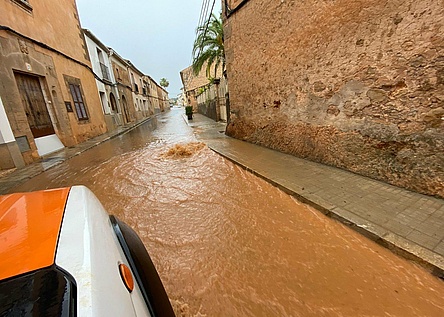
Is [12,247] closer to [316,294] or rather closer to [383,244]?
[316,294]

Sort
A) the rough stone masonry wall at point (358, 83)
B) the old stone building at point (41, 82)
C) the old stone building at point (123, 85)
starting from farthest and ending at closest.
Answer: the old stone building at point (123, 85) < the old stone building at point (41, 82) < the rough stone masonry wall at point (358, 83)

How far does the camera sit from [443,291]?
1575 mm

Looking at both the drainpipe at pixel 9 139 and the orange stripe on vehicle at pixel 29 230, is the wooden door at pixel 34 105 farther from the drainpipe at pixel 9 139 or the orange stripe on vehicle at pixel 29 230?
the orange stripe on vehicle at pixel 29 230

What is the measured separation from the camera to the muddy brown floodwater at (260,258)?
1.57m

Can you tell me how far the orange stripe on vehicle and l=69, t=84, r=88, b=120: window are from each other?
1012 centimetres

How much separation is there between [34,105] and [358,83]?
986cm

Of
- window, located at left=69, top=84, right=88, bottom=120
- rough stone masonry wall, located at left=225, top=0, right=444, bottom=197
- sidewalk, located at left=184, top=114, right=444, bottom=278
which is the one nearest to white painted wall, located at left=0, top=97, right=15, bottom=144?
window, located at left=69, top=84, right=88, bottom=120

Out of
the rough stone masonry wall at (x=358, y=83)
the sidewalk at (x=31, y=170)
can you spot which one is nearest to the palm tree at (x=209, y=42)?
the rough stone masonry wall at (x=358, y=83)

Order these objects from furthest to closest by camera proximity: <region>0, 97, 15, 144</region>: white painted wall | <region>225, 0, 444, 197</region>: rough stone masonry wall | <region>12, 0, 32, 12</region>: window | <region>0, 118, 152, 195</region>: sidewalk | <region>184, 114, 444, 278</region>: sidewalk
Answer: <region>12, 0, 32, 12</region>: window → <region>0, 97, 15, 144</region>: white painted wall → <region>0, 118, 152, 195</region>: sidewalk → <region>225, 0, 444, 197</region>: rough stone masonry wall → <region>184, 114, 444, 278</region>: sidewalk

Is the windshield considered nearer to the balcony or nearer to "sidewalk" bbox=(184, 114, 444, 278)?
"sidewalk" bbox=(184, 114, 444, 278)

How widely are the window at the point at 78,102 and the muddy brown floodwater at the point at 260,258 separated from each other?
7808 millimetres

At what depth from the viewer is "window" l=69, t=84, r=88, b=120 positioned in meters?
9.17

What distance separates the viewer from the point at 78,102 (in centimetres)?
950

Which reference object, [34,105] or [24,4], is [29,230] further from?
[24,4]
